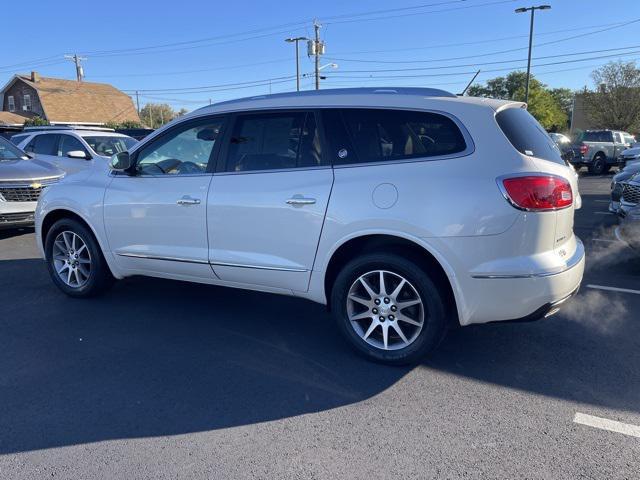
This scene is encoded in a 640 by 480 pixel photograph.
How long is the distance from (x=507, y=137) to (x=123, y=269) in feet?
11.6

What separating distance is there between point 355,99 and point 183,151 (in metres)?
1.64

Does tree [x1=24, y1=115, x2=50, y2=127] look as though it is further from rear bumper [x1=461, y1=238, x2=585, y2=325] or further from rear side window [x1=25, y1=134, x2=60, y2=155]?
rear bumper [x1=461, y1=238, x2=585, y2=325]

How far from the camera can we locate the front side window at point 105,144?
456 inches

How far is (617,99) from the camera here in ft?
151

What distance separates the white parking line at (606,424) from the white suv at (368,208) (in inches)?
26.2

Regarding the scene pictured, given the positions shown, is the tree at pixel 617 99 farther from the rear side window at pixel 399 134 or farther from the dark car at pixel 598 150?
the rear side window at pixel 399 134

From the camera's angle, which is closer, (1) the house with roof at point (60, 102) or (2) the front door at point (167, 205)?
(2) the front door at point (167, 205)

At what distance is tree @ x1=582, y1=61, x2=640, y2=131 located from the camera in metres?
45.3

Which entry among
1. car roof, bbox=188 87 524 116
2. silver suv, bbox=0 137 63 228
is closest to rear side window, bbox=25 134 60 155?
silver suv, bbox=0 137 63 228

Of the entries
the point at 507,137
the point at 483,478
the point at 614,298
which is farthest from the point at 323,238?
the point at 614,298

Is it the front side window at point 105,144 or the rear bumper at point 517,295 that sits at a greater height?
the front side window at point 105,144

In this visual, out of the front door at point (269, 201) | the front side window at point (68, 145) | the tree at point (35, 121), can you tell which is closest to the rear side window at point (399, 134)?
the front door at point (269, 201)

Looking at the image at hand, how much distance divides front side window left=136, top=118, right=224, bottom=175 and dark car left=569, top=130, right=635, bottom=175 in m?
19.4

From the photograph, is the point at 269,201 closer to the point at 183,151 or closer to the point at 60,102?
the point at 183,151
